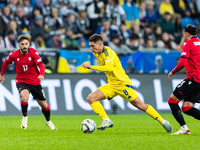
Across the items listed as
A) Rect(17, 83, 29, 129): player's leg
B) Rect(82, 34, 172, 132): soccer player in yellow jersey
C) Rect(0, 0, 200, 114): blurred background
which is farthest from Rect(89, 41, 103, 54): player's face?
Rect(0, 0, 200, 114): blurred background

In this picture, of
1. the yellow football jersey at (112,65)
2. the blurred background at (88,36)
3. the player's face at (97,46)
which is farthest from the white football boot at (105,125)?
the blurred background at (88,36)

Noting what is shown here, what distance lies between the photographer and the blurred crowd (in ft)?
53.0

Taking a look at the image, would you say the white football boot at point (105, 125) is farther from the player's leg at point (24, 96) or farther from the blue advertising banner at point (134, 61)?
the blue advertising banner at point (134, 61)

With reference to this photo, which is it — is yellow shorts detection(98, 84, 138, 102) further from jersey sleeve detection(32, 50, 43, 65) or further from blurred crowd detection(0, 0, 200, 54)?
blurred crowd detection(0, 0, 200, 54)

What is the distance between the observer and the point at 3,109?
512 inches

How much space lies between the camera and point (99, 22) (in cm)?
1808

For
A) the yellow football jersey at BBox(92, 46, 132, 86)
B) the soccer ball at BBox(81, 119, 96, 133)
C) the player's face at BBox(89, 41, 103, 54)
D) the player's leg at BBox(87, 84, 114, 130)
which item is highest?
the player's face at BBox(89, 41, 103, 54)

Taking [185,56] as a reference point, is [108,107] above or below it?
below

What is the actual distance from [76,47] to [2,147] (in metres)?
10.5

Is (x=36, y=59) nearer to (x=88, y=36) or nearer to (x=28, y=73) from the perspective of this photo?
(x=28, y=73)

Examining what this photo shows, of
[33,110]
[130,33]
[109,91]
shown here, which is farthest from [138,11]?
[109,91]

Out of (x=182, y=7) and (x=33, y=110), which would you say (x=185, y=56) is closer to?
(x=33, y=110)

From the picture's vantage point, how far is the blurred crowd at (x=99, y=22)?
16.1m

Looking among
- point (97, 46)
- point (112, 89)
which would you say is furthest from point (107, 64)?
point (112, 89)
